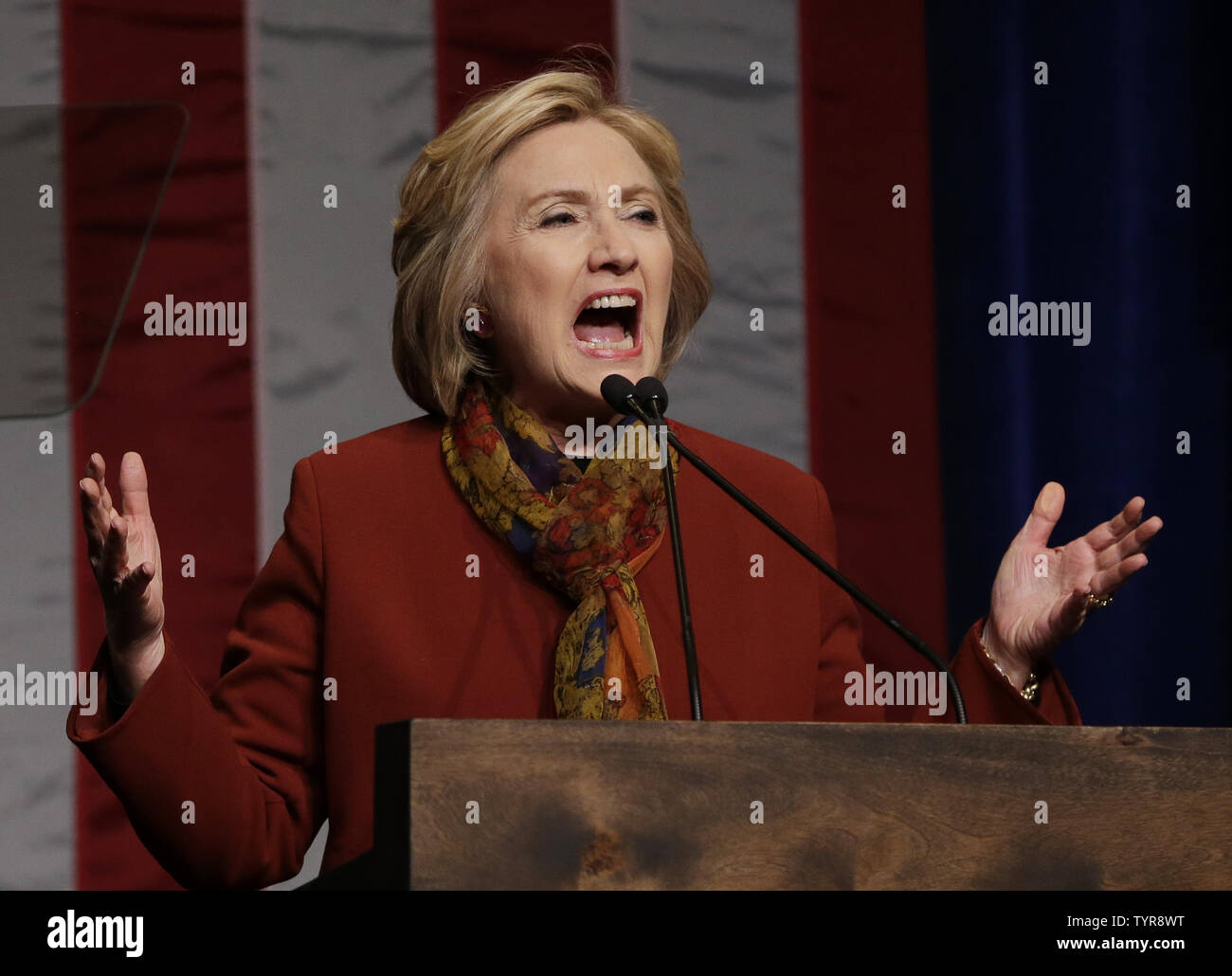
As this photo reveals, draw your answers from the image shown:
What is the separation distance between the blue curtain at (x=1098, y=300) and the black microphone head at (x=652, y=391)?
1.06 metres

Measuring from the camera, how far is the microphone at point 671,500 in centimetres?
140

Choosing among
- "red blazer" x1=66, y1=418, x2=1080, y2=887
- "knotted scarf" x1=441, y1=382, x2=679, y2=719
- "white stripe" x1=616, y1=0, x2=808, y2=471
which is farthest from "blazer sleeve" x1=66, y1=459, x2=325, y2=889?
"white stripe" x1=616, y1=0, x2=808, y2=471

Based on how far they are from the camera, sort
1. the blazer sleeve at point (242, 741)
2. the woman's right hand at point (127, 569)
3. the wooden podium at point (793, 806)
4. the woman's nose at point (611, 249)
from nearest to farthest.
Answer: the wooden podium at point (793, 806) < the woman's right hand at point (127, 569) < the blazer sleeve at point (242, 741) < the woman's nose at point (611, 249)

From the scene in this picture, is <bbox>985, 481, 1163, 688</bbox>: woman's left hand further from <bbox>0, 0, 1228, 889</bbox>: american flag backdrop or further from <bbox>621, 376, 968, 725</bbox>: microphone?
<bbox>0, 0, 1228, 889</bbox>: american flag backdrop

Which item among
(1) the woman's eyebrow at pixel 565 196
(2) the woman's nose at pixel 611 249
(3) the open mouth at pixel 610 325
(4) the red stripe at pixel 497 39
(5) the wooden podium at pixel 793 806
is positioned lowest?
(5) the wooden podium at pixel 793 806

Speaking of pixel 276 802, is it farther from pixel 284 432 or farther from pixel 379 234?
pixel 379 234

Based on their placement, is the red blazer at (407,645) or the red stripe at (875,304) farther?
the red stripe at (875,304)

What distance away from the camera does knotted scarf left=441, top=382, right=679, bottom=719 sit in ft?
5.55

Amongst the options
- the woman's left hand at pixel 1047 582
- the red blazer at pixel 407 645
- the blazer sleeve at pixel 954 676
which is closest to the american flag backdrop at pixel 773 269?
the blazer sleeve at pixel 954 676

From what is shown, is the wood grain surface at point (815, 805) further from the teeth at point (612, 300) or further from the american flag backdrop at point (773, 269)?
the american flag backdrop at point (773, 269)

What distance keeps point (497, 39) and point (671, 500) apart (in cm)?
129

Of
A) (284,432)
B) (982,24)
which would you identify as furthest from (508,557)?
(982,24)
